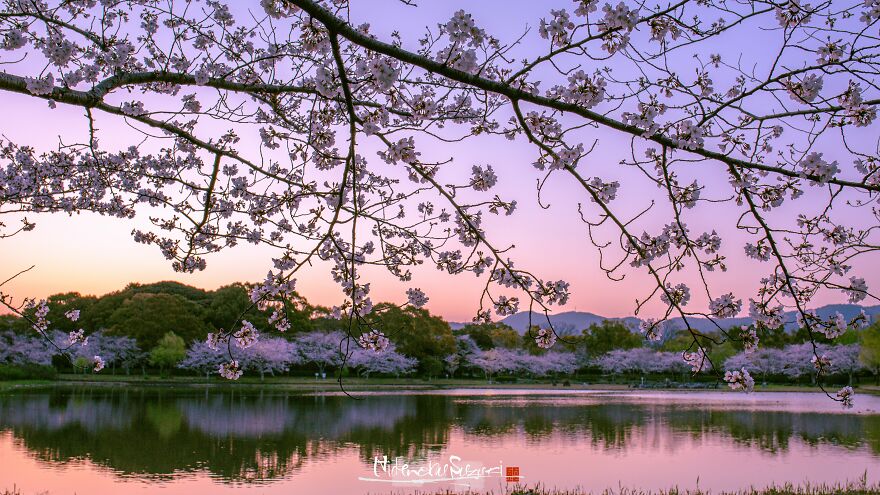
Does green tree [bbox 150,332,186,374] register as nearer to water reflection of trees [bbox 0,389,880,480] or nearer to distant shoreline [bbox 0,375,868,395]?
distant shoreline [bbox 0,375,868,395]

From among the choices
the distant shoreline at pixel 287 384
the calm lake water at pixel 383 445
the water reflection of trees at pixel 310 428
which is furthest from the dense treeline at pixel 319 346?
the calm lake water at pixel 383 445

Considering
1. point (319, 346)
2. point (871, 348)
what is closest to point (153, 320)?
point (319, 346)

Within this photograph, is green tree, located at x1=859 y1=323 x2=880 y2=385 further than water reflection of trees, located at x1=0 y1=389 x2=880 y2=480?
Yes

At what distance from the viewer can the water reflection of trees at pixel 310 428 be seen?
1481cm

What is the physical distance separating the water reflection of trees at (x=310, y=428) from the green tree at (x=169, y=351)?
12.3 metres

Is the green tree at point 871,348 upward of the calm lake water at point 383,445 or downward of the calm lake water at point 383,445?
upward

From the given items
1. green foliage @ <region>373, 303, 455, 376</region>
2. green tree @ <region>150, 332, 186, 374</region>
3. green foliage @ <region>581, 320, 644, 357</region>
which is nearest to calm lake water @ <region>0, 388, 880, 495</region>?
green tree @ <region>150, 332, 186, 374</region>

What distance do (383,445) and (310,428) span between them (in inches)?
145

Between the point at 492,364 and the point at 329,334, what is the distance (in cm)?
1446

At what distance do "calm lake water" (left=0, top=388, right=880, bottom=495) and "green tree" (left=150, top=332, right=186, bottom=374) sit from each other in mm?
14937

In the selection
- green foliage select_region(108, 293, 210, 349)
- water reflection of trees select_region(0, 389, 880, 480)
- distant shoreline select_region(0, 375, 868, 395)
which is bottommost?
distant shoreline select_region(0, 375, 868, 395)

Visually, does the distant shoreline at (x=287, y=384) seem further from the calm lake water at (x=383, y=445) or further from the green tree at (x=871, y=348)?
the calm lake water at (x=383, y=445)

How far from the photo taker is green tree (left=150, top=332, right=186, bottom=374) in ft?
137

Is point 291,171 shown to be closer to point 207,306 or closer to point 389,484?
point 389,484
